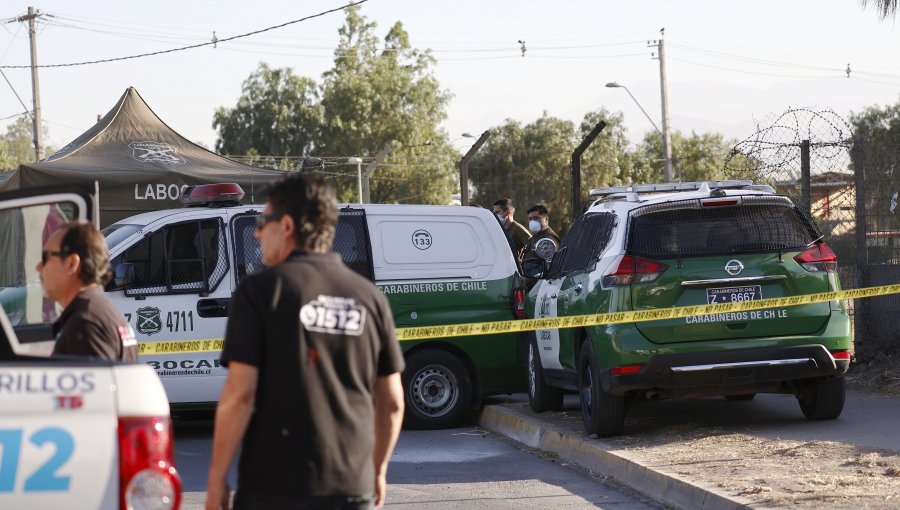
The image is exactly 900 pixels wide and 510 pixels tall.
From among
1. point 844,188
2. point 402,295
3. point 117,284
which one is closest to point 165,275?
point 117,284

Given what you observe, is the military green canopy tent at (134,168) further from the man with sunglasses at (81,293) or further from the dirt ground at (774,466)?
the man with sunglasses at (81,293)

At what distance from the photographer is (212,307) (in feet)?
35.7

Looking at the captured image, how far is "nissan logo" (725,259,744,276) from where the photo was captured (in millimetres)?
9336

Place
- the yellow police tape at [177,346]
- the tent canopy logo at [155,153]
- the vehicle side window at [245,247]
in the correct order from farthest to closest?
the tent canopy logo at [155,153] < the vehicle side window at [245,247] < the yellow police tape at [177,346]

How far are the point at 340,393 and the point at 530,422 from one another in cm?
730

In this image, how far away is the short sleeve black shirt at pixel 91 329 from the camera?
181 inches

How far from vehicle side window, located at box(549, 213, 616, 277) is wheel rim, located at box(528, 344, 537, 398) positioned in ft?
2.97

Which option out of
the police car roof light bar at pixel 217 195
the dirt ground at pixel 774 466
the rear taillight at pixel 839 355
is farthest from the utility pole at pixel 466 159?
the rear taillight at pixel 839 355

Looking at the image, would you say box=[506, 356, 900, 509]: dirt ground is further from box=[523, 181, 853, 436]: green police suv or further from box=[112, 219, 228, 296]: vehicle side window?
box=[112, 219, 228, 296]: vehicle side window

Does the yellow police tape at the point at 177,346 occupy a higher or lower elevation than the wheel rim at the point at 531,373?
higher

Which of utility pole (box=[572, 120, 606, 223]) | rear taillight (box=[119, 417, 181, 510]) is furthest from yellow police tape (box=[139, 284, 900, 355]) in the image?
rear taillight (box=[119, 417, 181, 510])

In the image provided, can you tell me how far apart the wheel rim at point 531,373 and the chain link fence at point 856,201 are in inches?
121

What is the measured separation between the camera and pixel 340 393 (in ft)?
13.0

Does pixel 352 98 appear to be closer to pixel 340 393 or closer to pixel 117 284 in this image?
pixel 117 284
